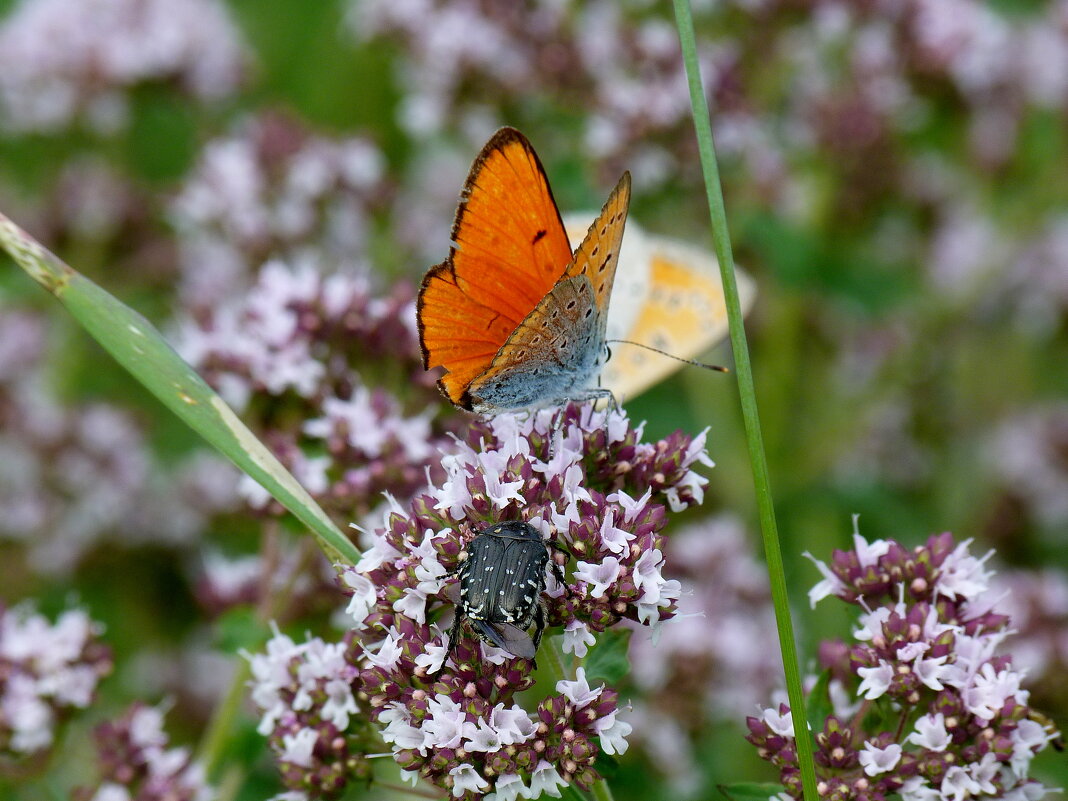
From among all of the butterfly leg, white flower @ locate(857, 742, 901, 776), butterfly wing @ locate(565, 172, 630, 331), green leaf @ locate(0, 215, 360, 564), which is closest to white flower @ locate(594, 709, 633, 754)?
white flower @ locate(857, 742, 901, 776)

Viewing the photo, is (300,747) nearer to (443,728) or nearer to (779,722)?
(443,728)

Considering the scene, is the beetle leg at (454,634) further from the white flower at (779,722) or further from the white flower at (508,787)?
the white flower at (779,722)

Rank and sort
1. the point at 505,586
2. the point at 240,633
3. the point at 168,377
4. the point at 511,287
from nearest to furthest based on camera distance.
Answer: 1. the point at 505,586
2. the point at 168,377
3. the point at 511,287
4. the point at 240,633

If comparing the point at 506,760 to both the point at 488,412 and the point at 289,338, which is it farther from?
the point at 289,338

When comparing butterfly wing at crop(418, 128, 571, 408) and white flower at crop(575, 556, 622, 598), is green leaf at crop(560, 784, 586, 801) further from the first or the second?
butterfly wing at crop(418, 128, 571, 408)

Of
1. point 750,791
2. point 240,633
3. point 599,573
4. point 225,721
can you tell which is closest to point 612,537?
point 599,573

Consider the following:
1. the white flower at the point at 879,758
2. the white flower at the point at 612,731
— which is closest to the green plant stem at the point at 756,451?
the white flower at the point at 879,758
